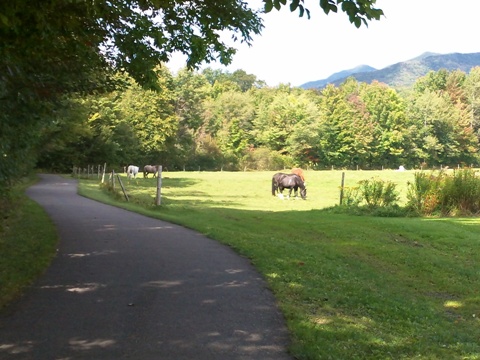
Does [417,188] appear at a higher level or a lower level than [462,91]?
lower

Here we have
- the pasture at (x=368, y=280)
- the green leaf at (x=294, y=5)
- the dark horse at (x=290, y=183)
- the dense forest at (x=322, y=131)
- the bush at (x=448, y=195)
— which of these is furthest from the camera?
the dense forest at (x=322, y=131)

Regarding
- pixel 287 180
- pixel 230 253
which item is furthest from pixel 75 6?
pixel 287 180

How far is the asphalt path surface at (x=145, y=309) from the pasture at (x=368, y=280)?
0.45m

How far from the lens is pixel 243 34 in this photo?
10930 mm

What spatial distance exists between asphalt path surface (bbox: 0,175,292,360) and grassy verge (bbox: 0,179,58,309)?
24 centimetres

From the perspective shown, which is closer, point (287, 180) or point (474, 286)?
point (474, 286)

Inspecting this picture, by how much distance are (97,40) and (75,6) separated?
2.98 metres

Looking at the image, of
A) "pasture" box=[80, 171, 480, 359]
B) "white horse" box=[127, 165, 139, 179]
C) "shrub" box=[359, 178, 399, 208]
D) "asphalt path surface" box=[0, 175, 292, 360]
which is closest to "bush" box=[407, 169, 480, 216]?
"shrub" box=[359, 178, 399, 208]

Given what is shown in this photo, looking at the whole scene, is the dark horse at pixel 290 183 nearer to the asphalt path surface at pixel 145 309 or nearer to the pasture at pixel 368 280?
the pasture at pixel 368 280

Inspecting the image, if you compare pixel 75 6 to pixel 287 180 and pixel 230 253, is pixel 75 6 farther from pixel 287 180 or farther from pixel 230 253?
pixel 287 180

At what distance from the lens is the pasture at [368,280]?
19.6 ft

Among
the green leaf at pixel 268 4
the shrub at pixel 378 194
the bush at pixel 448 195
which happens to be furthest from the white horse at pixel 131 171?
the green leaf at pixel 268 4

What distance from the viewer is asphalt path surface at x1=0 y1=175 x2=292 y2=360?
5473 millimetres

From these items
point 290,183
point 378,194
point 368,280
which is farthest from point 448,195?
point 368,280
